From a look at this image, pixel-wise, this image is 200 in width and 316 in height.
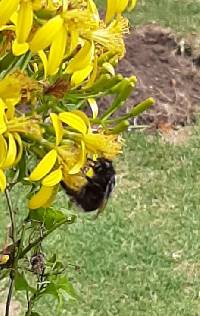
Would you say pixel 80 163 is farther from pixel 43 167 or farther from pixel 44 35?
pixel 44 35

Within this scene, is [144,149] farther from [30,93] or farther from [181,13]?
[30,93]

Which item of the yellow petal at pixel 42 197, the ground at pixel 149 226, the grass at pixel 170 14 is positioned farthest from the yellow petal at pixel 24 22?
the grass at pixel 170 14

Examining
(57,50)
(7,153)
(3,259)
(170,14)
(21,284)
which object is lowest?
(170,14)

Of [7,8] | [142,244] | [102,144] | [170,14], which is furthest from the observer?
[170,14]

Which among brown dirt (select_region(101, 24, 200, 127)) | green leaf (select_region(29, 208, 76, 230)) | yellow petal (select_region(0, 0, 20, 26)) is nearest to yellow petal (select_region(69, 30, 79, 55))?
yellow petal (select_region(0, 0, 20, 26))

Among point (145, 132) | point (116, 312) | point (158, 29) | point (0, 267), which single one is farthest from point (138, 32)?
point (0, 267)

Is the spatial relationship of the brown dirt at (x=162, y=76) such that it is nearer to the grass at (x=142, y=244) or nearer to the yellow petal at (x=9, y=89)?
the grass at (x=142, y=244)

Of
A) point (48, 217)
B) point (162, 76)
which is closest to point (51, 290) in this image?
point (48, 217)
